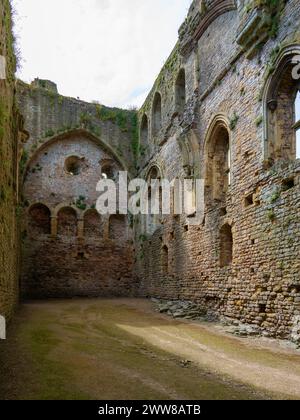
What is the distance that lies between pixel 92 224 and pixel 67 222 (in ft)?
4.18

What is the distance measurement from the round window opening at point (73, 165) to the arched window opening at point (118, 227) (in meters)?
3.01

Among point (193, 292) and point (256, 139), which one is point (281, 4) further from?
point (193, 292)

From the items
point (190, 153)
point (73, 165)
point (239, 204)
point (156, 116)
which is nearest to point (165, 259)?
point (190, 153)

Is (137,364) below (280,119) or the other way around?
below

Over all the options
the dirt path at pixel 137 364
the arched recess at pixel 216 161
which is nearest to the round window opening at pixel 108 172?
the arched recess at pixel 216 161

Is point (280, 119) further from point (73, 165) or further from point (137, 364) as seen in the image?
point (73, 165)

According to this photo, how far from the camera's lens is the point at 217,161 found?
39.9 feet

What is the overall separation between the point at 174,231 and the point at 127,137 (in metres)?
8.23

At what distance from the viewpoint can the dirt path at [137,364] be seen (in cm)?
434

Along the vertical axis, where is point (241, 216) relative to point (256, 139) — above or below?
below

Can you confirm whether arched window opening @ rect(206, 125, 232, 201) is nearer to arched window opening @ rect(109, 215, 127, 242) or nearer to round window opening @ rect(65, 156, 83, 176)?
arched window opening @ rect(109, 215, 127, 242)

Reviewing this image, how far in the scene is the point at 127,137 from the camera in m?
20.9

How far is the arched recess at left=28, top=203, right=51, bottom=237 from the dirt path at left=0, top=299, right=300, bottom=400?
9.54 meters
